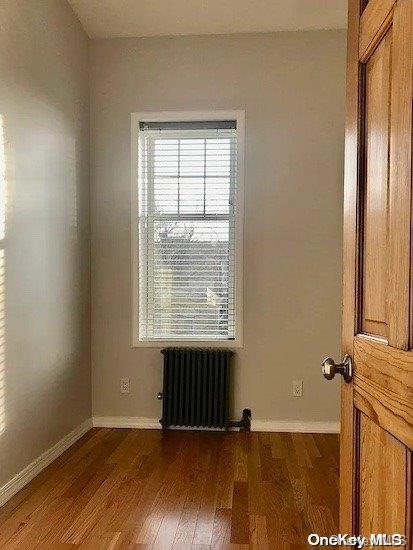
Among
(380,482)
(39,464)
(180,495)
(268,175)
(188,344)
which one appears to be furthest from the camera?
(188,344)

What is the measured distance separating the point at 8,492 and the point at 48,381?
0.72 m

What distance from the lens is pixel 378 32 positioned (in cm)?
116

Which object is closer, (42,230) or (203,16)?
(42,230)

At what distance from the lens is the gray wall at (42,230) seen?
272cm

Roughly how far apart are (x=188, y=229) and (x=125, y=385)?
1.35 m

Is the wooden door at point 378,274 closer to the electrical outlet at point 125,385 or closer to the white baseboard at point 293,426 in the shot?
the white baseboard at point 293,426

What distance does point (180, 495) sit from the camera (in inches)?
108

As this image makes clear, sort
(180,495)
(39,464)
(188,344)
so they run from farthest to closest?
(188,344) → (39,464) → (180,495)

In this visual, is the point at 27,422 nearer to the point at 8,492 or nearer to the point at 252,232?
the point at 8,492

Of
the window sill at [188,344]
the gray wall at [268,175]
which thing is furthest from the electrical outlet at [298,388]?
the window sill at [188,344]

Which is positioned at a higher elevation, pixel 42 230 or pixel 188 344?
pixel 42 230

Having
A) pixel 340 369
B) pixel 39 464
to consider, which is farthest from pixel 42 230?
pixel 340 369

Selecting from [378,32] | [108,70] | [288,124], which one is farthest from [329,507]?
[108,70]

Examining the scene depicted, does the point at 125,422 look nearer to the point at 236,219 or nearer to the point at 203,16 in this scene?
the point at 236,219
